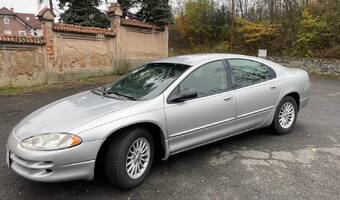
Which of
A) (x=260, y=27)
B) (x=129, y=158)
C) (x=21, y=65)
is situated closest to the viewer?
(x=129, y=158)

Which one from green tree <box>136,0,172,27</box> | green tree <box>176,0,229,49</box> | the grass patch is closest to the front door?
the grass patch

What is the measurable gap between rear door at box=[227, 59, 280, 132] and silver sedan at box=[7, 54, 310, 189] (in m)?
0.02

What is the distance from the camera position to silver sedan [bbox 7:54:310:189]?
2.99m

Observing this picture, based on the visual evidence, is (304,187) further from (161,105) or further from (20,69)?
(20,69)

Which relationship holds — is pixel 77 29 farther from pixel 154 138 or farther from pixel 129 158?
pixel 129 158

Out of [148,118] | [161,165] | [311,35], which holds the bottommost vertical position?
[161,165]

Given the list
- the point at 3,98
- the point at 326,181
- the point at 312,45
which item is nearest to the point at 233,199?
the point at 326,181

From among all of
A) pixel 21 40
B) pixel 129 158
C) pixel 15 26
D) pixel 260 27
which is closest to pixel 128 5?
pixel 21 40

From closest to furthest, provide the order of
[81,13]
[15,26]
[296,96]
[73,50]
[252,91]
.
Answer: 1. [252,91]
2. [296,96]
3. [73,50]
4. [81,13]
5. [15,26]

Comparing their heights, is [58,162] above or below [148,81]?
below

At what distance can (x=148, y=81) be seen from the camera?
13.6 ft

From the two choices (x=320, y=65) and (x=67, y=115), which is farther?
(x=320, y=65)

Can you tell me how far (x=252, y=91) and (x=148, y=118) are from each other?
1902 mm

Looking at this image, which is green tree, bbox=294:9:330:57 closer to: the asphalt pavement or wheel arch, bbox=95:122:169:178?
the asphalt pavement
